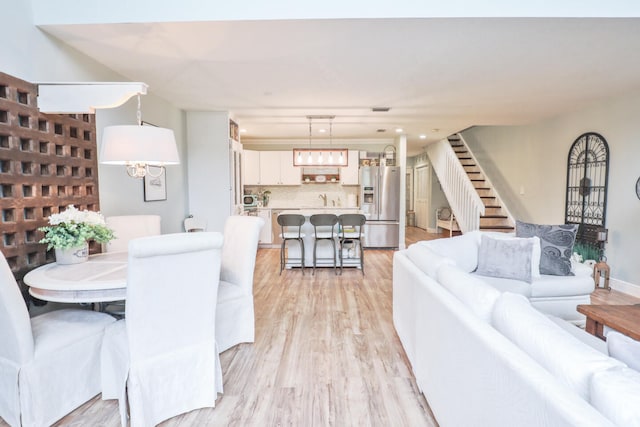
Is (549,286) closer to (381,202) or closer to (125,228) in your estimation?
(125,228)

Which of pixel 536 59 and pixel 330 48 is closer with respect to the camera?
pixel 330 48

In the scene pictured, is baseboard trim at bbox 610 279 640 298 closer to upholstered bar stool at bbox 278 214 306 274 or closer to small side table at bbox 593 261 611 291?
small side table at bbox 593 261 611 291

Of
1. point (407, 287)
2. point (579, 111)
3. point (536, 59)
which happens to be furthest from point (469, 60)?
point (579, 111)

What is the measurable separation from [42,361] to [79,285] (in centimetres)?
41

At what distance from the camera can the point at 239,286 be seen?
2.80m

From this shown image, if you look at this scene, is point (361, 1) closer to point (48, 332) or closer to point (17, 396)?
point (48, 332)

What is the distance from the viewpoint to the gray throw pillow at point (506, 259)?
121 inches

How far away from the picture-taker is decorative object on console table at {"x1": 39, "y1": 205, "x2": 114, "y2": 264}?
2293 millimetres

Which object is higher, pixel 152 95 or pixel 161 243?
pixel 152 95

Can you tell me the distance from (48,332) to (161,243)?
94cm

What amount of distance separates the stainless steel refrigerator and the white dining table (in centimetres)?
560

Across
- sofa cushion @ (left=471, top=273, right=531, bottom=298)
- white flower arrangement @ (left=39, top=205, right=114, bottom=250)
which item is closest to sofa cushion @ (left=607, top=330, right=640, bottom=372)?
sofa cushion @ (left=471, top=273, right=531, bottom=298)

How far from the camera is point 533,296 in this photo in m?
3.00

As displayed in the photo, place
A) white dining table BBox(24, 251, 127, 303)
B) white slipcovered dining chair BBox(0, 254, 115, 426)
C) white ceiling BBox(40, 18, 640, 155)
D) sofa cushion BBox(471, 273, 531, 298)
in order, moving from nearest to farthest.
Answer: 1. white slipcovered dining chair BBox(0, 254, 115, 426)
2. white dining table BBox(24, 251, 127, 303)
3. white ceiling BBox(40, 18, 640, 155)
4. sofa cushion BBox(471, 273, 531, 298)
